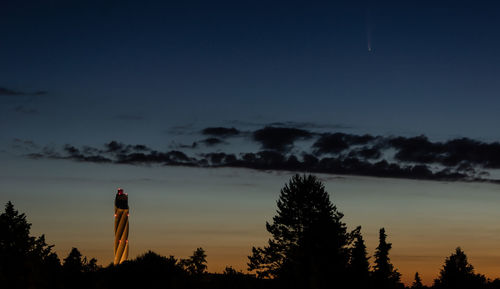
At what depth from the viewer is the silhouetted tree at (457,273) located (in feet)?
300

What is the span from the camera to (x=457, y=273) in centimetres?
9600

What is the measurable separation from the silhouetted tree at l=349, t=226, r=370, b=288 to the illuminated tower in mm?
27130

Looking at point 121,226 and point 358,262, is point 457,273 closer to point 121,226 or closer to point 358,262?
point 358,262

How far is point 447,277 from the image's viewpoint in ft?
326

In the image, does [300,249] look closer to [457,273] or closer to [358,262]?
[358,262]

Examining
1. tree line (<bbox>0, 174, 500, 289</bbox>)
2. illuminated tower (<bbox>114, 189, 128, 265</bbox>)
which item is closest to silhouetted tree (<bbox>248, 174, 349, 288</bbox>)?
tree line (<bbox>0, 174, 500, 289</bbox>)

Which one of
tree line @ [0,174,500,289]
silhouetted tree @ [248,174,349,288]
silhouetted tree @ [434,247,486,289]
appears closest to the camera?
tree line @ [0,174,500,289]

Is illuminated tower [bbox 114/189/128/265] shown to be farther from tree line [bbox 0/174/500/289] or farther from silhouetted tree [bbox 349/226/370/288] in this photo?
silhouetted tree [bbox 349/226/370/288]

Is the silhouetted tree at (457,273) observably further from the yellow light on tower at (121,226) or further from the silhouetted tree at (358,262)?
the yellow light on tower at (121,226)

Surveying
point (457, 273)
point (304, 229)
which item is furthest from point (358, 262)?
point (457, 273)

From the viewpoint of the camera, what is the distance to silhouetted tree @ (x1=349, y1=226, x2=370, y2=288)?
2774 inches

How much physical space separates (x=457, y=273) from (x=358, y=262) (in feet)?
78.2

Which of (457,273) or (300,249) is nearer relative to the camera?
(300,249)

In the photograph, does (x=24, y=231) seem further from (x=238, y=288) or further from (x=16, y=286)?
Result: (x=16, y=286)
